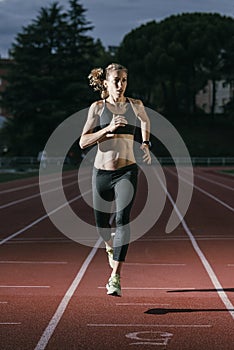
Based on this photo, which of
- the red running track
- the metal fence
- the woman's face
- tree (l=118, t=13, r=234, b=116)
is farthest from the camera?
tree (l=118, t=13, r=234, b=116)

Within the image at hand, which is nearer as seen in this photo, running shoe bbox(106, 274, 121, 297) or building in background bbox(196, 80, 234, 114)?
running shoe bbox(106, 274, 121, 297)

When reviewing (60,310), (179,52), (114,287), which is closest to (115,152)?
(114,287)

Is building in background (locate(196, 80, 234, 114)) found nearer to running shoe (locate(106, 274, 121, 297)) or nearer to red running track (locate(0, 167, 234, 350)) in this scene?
red running track (locate(0, 167, 234, 350))

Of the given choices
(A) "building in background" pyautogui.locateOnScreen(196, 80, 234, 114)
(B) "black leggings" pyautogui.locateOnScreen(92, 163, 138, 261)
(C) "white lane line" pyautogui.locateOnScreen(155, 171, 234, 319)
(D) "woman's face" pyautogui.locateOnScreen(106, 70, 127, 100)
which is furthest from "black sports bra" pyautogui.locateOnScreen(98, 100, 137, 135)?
(A) "building in background" pyautogui.locateOnScreen(196, 80, 234, 114)

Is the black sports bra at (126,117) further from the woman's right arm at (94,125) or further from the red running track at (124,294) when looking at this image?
the red running track at (124,294)

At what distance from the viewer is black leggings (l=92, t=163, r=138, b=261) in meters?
7.02

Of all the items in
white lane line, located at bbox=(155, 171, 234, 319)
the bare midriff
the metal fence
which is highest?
the bare midriff

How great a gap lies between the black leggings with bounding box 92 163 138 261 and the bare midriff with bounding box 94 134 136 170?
0.05 metres

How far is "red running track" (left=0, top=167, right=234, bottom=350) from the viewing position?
5578 mm

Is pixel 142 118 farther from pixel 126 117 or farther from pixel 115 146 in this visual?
pixel 115 146

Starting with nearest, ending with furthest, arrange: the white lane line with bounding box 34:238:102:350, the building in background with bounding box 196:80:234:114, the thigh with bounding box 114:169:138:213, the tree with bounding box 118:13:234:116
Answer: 1. the white lane line with bounding box 34:238:102:350
2. the thigh with bounding box 114:169:138:213
3. the tree with bounding box 118:13:234:116
4. the building in background with bounding box 196:80:234:114

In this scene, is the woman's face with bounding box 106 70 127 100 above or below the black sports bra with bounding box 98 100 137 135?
above

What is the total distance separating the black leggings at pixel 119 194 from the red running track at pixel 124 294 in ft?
1.78

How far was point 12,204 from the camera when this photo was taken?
69.2 ft
